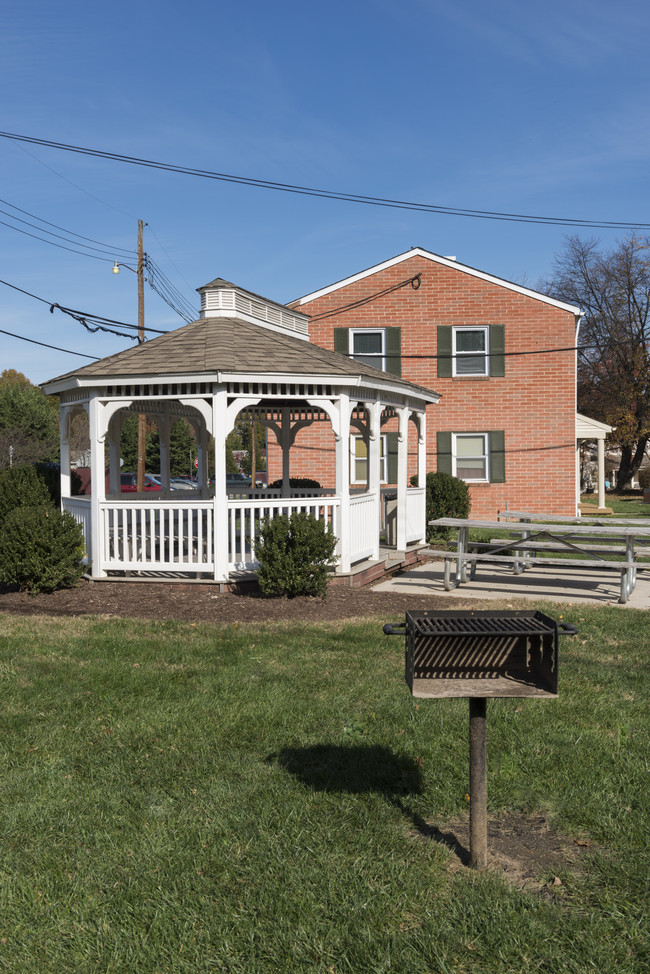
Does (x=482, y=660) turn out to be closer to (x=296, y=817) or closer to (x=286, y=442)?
(x=296, y=817)

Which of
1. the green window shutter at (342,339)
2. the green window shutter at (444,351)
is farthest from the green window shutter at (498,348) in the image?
the green window shutter at (342,339)

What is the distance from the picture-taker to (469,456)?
74.9 ft

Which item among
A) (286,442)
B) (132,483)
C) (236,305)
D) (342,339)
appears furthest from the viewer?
(132,483)

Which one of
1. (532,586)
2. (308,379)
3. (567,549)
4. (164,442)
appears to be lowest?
(532,586)

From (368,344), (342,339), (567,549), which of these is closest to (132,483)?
(342,339)

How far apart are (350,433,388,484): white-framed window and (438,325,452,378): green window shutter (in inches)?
98.4

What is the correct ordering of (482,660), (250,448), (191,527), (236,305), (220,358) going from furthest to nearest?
(250,448)
(236,305)
(220,358)
(191,527)
(482,660)

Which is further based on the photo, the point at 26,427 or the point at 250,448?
the point at 250,448

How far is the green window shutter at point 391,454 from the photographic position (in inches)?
882

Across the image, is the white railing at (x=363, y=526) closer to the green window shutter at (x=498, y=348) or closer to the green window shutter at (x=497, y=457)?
the green window shutter at (x=497, y=457)

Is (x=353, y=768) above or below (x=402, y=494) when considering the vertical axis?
below

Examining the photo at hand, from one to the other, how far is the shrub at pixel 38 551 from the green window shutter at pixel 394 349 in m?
13.3

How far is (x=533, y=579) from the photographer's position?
12.7 meters

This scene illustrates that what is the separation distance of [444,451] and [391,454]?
1495 mm
